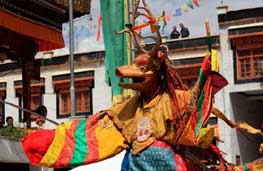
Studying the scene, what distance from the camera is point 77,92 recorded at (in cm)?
2747

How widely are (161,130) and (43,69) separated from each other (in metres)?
21.6

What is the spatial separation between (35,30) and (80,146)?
8.82 meters

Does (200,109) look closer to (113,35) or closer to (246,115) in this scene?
(113,35)

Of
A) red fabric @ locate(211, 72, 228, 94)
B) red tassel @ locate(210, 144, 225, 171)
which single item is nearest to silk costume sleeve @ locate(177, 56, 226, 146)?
red fabric @ locate(211, 72, 228, 94)

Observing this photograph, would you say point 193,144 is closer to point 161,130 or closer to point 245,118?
point 161,130

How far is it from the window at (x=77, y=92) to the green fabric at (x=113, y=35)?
634 inches

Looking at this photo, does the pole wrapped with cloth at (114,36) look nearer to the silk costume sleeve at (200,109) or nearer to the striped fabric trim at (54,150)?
the striped fabric trim at (54,150)

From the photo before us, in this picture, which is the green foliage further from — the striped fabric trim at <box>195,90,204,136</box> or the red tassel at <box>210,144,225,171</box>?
the striped fabric trim at <box>195,90,204,136</box>

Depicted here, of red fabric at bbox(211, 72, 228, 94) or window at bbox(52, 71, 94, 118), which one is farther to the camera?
window at bbox(52, 71, 94, 118)

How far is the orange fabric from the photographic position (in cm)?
1416

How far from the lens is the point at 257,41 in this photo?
24.2 meters

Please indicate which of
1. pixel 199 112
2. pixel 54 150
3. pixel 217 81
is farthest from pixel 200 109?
pixel 54 150

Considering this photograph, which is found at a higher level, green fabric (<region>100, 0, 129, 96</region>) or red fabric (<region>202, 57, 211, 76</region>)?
green fabric (<region>100, 0, 129, 96</region>)

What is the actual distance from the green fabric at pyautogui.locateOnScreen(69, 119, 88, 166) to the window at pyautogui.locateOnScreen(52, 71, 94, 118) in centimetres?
1982
